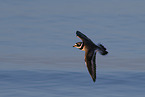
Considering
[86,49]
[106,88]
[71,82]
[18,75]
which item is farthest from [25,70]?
[86,49]

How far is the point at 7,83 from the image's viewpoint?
24250 millimetres

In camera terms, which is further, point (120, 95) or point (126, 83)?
point (126, 83)

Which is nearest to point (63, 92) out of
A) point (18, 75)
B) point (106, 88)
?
point (106, 88)

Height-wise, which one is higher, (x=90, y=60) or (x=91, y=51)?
(x=91, y=51)

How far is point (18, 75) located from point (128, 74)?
444 cm

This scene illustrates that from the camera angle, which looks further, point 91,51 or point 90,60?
point 91,51

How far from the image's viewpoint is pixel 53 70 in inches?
1017

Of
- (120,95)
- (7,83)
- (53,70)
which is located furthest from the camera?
(53,70)

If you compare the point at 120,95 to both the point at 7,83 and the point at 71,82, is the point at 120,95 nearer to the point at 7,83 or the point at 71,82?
the point at 71,82

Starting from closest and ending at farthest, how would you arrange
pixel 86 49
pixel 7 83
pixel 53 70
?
1. pixel 86 49
2. pixel 7 83
3. pixel 53 70

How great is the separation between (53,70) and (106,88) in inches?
125

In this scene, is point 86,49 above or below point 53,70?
below

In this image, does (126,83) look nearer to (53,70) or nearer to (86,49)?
(53,70)

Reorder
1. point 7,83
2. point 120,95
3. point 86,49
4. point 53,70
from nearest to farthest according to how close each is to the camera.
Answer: point 86,49
point 120,95
point 7,83
point 53,70
